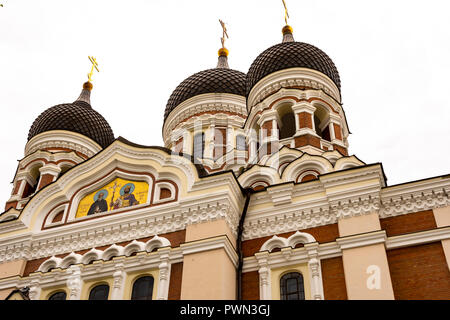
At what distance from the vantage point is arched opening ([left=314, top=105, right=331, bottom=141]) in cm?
1480

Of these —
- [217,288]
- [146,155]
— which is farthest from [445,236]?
[146,155]

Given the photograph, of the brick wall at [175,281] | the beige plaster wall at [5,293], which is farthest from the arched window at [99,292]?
the beige plaster wall at [5,293]

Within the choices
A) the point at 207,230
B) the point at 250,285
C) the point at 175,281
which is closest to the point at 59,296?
the point at 175,281

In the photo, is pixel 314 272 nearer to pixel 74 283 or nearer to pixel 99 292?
pixel 99 292

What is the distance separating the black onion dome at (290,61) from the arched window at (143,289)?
7582 millimetres

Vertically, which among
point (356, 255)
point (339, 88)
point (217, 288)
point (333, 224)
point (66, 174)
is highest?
point (339, 88)

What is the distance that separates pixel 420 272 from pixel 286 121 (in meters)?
7.38

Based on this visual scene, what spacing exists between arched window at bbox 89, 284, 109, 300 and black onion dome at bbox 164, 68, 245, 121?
981 cm

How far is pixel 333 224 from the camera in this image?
33.2 feet

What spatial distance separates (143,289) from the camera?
33.2 ft

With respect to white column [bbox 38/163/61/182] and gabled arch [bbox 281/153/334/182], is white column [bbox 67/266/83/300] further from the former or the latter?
white column [bbox 38/163/61/182]
